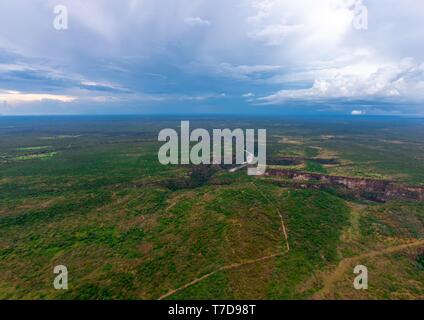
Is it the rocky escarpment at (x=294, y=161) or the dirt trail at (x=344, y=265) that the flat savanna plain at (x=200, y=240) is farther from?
the rocky escarpment at (x=294, y=161)

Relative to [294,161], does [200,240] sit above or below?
below

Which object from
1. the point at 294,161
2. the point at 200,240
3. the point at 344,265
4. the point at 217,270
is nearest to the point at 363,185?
the point at 294,161

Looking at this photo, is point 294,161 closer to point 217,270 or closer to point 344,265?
point 344,265

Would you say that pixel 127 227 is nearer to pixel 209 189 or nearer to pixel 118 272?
pixel 118 272

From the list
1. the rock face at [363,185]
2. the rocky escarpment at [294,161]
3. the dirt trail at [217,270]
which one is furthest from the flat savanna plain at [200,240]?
the rocky escarpment at [294,161]

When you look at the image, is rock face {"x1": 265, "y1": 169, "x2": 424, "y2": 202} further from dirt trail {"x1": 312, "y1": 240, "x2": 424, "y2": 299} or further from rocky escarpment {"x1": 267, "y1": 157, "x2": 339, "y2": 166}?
dirt trail {"x1": 312, "y1": 240, "x2": 424, "y2": 299}
